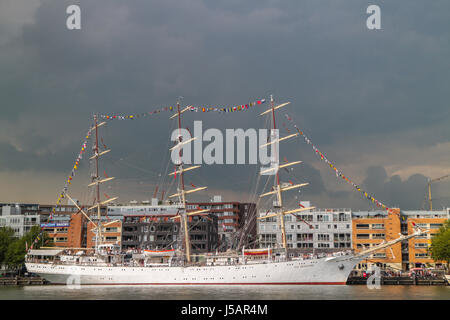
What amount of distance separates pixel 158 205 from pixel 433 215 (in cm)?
6778

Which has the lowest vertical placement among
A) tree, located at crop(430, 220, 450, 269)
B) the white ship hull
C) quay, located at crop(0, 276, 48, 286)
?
quay, located at crop(0, 276, 48, 286)

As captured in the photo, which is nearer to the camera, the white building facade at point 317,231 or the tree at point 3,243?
the tree at point 3,243

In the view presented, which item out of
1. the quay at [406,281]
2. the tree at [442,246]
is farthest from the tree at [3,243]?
the tree at [442,246]

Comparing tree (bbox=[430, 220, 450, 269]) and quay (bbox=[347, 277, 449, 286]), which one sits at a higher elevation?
tree (bbox=[430, 220, 450, 269])

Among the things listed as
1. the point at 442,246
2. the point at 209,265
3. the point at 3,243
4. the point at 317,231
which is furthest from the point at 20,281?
the point at 442,246

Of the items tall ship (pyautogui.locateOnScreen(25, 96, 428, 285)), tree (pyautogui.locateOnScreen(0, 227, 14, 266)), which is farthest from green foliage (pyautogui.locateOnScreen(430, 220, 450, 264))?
tree (pyautogui.locateOnScreen(0, 227, 14, 266))

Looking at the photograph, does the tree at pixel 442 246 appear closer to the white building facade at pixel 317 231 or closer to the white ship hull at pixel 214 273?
the white ship hull at pixel 214 273

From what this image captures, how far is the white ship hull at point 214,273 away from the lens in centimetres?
7256

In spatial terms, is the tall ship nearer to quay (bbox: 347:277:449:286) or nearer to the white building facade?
quay (bbox: 347:277:449:286)

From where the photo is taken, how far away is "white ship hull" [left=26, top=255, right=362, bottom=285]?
238 ft

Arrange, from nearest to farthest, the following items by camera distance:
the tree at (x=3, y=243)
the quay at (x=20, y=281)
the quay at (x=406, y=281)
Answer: the quay at (x=406, y=281)
the quay at (x=20, y=281)
the tree at (x=3, y=243)

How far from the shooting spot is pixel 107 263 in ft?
276

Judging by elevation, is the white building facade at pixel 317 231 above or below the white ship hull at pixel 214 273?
above
